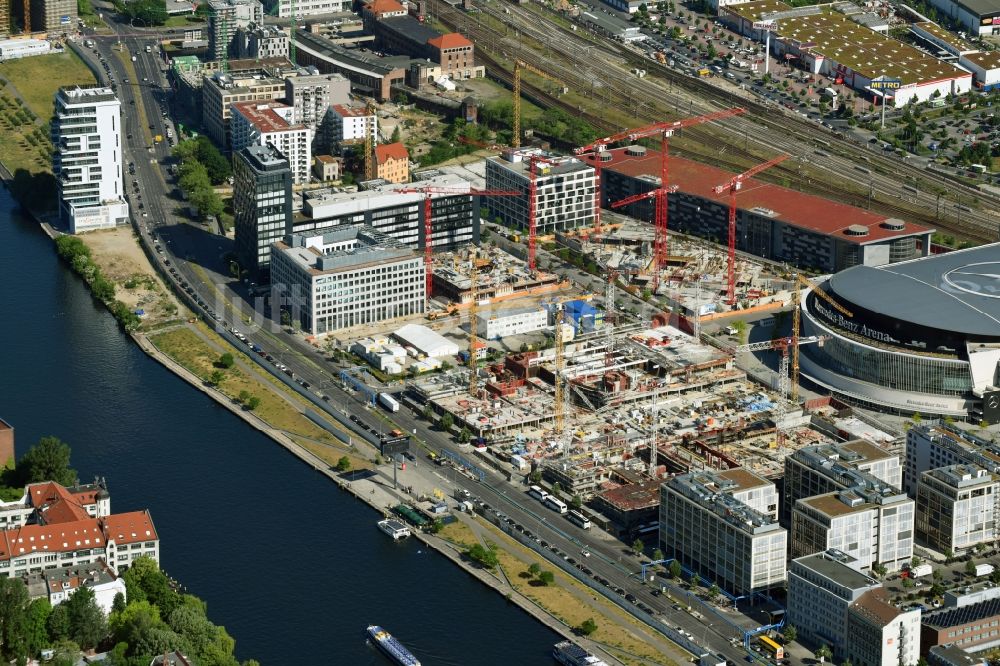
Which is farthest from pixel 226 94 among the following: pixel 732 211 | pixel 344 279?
pixel 732 211

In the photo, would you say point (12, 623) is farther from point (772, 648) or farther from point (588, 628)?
point (772, 648)

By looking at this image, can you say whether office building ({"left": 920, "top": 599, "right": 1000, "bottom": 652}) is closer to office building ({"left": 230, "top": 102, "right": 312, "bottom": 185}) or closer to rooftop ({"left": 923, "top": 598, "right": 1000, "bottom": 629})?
rooftop ({"left": 923, "top": 598, "right": 1000, "bottom": 629})

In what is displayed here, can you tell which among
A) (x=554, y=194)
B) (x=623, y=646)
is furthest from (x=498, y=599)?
(x=554, y=194)

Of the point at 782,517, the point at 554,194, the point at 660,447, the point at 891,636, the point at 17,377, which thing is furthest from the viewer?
the point at 554,194

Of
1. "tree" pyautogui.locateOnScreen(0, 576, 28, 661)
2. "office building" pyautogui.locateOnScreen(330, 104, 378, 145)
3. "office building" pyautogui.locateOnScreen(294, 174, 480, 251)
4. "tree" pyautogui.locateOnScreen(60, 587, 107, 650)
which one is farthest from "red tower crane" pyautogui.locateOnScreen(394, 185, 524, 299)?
"tree" pyautogui.locateOnScreen(0, 576, 28, 661)

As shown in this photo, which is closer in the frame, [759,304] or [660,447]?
[660,447]

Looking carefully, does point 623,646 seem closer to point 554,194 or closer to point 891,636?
point 891,636
